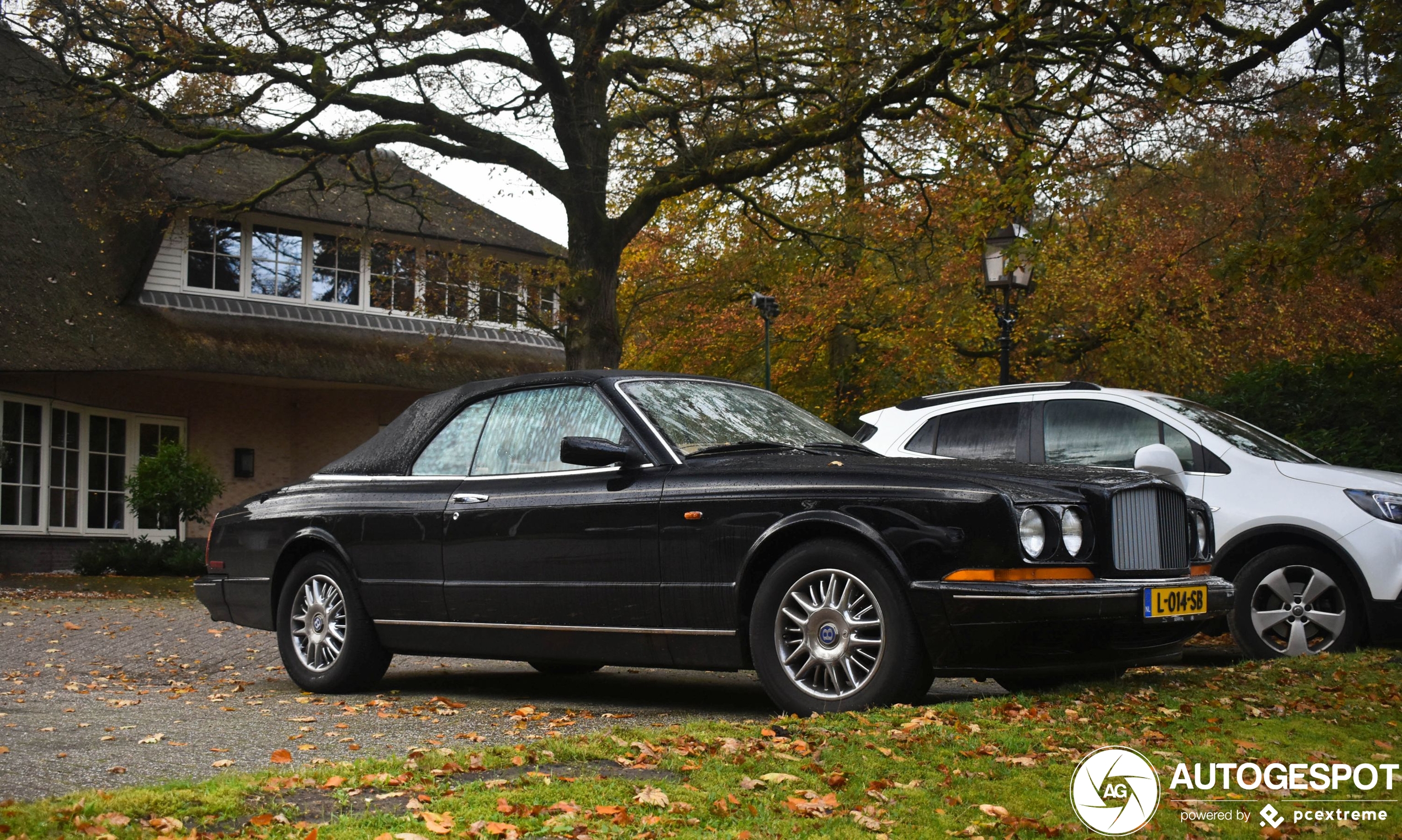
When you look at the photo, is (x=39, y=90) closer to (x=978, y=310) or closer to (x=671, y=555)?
(x=671, y=555)

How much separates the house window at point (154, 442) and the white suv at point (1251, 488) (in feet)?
60.6

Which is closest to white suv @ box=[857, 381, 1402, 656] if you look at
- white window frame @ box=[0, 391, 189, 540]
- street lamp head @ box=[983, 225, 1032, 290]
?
street lamp head @ box=[983, 225, 1032, 290]

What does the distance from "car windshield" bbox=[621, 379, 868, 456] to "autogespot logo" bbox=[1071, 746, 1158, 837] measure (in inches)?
108

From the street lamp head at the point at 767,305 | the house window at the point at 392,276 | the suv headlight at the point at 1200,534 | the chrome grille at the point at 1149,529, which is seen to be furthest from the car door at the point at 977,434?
the house window at the point at 392,276

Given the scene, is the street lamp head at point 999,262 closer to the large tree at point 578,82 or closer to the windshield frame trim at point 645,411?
the large tree at point 578,82

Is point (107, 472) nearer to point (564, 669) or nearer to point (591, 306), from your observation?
point (591, 306)

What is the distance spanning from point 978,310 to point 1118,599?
23.1 metres

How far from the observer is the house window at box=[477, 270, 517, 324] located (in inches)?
782

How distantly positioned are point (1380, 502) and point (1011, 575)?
159 inches

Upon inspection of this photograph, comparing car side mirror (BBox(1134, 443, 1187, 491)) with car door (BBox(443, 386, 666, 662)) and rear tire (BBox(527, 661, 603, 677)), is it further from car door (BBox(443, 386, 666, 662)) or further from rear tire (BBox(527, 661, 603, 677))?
rear tire (BBox(527, 661, 603, 677))

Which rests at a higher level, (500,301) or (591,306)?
(500,301)

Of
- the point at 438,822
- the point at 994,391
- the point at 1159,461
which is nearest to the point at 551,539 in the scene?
the point at 438,822

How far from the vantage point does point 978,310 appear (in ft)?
93.2

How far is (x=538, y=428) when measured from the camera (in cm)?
753
